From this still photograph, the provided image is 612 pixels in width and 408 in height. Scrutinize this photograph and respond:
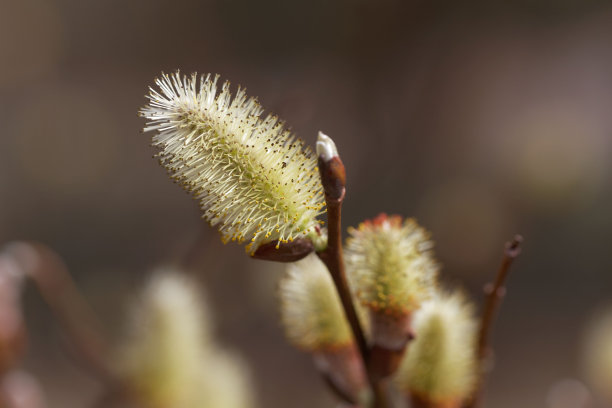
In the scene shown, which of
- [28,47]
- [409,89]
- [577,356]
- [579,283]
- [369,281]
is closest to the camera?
[369,281]

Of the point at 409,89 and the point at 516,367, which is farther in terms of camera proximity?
the point at 409,89

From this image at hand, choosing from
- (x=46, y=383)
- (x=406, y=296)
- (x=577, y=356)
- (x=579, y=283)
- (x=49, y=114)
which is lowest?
(x=46, y=383)

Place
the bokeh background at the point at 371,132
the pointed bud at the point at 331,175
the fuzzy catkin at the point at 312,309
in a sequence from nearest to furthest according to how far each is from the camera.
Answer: the pointed bud at the point at 331,175, the fuzzy catkin at the point at 312,309, the bokeh background at the point at 371,132

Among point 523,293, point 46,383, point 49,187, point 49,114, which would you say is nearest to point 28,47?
point 49,114

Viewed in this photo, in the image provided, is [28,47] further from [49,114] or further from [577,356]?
[577,356]

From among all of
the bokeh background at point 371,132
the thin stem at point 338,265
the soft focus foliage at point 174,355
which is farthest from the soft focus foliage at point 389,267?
the bokeh background at point 371,132

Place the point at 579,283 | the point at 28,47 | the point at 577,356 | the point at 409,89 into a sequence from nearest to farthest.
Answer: the point at 577,356 → the point at 579,283 → the point at 409,89 → the point at 28,47

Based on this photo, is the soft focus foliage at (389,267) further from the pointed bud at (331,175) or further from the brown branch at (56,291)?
the brown branch at (56,291)
